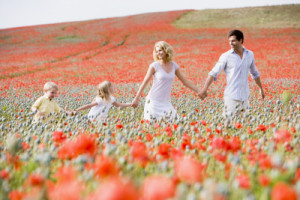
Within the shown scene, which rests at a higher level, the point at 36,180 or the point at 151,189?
the point at 151,189

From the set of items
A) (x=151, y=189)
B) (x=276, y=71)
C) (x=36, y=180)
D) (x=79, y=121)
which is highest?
(x=151, y=189)

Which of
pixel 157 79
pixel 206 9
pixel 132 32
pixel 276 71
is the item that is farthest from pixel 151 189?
pixel 206 9

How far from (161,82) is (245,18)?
39.4 m

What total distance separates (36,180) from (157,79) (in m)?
3.66

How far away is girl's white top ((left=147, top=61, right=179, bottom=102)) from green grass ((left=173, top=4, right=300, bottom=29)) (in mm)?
32704

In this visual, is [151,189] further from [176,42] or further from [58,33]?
[58,33]

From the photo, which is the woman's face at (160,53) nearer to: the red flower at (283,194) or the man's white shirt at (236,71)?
the man's white shirt at (236,71)

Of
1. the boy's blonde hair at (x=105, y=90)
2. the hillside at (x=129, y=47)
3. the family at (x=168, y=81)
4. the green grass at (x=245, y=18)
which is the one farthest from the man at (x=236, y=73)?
the green grass at (x=245, y=18)

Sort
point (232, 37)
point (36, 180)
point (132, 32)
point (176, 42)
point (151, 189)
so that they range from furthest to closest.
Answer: point (132, 32)
point (176, 42)
point (232, 37)
point (36, 180)
point (151, 189)

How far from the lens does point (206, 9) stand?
5028 cm

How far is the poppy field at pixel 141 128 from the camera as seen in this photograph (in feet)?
4.80

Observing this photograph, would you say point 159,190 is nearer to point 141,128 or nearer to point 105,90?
point 141,128

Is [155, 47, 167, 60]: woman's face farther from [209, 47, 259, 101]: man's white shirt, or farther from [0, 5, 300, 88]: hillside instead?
[0, 5, 300, 88]: hillside

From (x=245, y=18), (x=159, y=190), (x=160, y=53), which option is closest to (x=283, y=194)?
(x=159, y=190)
